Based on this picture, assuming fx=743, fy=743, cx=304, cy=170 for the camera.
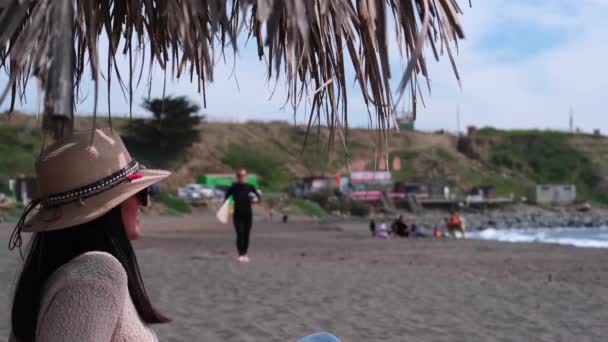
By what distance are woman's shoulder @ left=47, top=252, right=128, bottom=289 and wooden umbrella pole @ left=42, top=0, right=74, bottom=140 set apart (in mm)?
329

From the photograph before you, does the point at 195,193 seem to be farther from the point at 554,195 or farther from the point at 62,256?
the point at 62,256

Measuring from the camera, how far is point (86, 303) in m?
1.71

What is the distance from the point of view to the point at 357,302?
25.0ft

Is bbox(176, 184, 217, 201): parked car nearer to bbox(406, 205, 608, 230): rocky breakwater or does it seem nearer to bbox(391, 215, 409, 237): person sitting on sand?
bbox(406, 205, 608, 230): rocky breakwater

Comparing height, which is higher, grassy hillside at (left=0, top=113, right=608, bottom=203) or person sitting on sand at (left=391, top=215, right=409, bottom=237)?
grassy hillside at (left=0, top=113, right=608, bottom=203)

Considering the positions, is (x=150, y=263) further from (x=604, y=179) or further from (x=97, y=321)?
(x=604, y=179)

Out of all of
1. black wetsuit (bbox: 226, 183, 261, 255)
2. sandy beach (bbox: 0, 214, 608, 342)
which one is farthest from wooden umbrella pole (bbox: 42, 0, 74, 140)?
black wetsuit (bbox: 226, 183, 261, 255)

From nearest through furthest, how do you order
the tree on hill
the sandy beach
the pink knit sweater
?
the pink knit sweater, the sandy beach, the tree on hill

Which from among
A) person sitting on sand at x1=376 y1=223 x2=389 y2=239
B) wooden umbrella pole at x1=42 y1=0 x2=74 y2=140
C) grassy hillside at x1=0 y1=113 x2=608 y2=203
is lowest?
person sitting on sand at x1=376 y1=223 x2=389 y2=239

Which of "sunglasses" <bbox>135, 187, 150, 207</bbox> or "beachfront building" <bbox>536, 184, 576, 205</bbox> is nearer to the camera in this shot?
"sunglasses" <bbox>135, 187, 150, 207</bbox>

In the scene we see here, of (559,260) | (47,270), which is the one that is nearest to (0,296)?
(47,270)

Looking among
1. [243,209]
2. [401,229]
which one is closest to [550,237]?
[401,229]

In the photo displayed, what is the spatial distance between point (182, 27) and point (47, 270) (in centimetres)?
73

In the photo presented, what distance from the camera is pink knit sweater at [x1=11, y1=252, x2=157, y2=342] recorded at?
5.56ft
